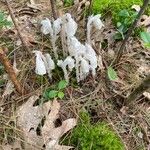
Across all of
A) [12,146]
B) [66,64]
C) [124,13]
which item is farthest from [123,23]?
[12,146]

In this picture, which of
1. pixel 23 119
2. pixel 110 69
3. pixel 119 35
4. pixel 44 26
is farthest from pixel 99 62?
pixel 23 119

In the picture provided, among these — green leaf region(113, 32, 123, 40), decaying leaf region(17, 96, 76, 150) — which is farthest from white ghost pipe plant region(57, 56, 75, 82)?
green leaf region(113, 32, 123, 40)

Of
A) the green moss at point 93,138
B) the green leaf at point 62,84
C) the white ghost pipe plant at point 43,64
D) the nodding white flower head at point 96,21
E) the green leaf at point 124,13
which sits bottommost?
the green moss at point 93,138

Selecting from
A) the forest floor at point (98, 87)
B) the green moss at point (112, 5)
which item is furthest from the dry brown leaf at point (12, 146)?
the green moss at point (112, 5)

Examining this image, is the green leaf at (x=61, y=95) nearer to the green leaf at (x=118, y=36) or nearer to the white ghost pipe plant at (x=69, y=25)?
the white ghost pipe plant at (x=69, y=25)

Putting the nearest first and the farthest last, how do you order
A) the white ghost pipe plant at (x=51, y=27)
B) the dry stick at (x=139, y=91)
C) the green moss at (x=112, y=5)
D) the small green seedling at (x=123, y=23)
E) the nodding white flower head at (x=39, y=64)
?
the dry stick at (x=139, y=91) < the nodding white flower head at (x=39, y=64) < the white ghost pipe plant at (x=51, y=27) < the small green seedling at (x=123, y=23) < the green moss at (x=112, y=5)
